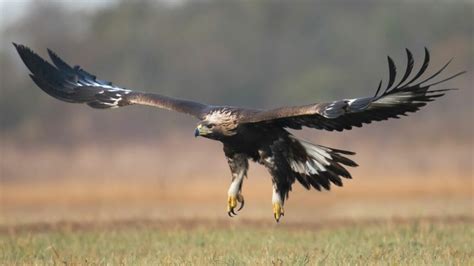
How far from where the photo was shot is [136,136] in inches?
1401

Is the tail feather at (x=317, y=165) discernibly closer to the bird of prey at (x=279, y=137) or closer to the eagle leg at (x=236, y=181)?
the bird of prey at (x=279, y=137)

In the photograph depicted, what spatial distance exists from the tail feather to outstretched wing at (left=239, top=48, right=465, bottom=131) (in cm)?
39

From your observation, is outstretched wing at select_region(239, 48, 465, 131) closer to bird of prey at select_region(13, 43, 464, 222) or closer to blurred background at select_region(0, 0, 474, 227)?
bird of prey at select_region(13, 43, 464, 222)

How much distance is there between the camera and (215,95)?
128 feet

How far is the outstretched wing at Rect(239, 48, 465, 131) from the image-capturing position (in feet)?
29.0

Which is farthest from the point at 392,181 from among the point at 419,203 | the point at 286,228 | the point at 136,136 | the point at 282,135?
the point at 282,135

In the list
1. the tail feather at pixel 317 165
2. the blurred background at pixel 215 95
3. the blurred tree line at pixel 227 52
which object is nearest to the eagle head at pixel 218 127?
the tail feather at pixel 317 165

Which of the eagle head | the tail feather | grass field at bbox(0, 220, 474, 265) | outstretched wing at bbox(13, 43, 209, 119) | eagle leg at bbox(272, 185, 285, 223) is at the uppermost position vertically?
outstretched wing at bbox(13, 43, 209, 119)

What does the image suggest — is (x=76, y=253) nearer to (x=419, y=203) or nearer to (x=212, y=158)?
(x=419, y=203)

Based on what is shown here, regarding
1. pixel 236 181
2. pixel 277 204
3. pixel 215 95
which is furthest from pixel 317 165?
pixel 215 95

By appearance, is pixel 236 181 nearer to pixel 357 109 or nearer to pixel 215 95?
pixel 357 109

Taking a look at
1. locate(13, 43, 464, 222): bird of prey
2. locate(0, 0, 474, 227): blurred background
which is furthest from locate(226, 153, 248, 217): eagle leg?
locate(0, 0, 474, 227): blurred background

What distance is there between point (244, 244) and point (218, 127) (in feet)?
3.90

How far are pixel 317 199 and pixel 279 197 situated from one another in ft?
39.4
